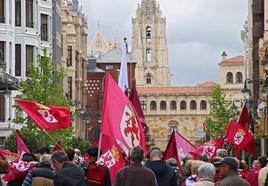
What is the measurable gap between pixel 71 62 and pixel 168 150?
65588mm

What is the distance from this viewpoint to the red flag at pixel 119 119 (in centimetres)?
1859

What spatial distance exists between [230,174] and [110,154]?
4.48 meters

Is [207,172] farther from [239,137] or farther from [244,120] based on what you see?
[244,120]

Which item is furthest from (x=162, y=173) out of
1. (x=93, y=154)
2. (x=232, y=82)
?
(x=232, y=82)

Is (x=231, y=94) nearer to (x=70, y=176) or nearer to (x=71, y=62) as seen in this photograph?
(x=71, y=62)

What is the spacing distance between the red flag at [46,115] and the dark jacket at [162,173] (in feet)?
23.6

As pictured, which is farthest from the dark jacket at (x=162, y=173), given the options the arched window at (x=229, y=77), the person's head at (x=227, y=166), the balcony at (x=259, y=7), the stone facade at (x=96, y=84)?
the arched window at (x=229, y=77)

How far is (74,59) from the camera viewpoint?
9069cm

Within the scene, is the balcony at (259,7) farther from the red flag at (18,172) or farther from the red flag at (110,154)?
the red flag at (18,172)

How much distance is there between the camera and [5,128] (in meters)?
51.2

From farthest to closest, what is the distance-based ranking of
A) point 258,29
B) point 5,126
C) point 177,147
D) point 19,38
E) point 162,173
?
point 258,29 → point 19,38 → point 5,126 → point 177,147 → point 162,173

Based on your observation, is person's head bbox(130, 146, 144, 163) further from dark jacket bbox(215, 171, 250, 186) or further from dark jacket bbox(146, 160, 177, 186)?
dark jacket bbox(215, 171, 250, 186)

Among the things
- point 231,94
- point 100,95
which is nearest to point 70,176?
point 100,95

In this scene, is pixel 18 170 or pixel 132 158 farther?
pixel 18 170
